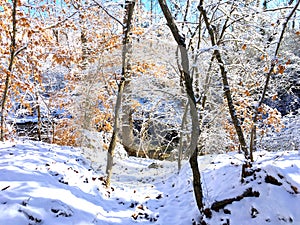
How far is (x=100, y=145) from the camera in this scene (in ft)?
27.2

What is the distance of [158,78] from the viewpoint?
7.93 meters

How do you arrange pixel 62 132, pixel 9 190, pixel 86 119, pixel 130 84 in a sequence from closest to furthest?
pixel 9 190 < pixel 130 84 < pixel 86 119 < pixel 62 132

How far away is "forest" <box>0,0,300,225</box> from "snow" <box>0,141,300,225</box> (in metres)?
0.08

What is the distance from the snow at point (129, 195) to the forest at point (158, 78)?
0.26 feet

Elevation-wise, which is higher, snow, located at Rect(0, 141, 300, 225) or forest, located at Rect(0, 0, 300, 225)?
forest, located at Rect(0, 0, 300, 225)

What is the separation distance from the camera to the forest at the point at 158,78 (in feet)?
14.5

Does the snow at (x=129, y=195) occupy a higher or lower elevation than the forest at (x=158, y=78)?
lower

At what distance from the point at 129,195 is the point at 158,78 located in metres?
4.13

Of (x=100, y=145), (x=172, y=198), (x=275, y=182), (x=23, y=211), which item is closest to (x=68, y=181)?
(x=23, y=211)

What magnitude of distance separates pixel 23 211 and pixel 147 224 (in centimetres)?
170

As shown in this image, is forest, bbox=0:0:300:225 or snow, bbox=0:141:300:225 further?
forest, bbox=0:0:300:225

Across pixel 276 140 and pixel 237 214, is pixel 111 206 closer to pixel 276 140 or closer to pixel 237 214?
pixel 237 214

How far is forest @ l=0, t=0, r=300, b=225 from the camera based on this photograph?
14.5ft

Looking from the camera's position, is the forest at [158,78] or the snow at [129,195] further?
the forest at [158,78]
